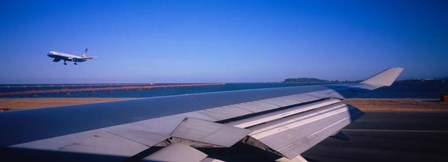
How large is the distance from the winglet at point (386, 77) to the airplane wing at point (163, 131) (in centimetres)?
296

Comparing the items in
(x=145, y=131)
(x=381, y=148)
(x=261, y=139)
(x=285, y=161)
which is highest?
(x=145, y=131)

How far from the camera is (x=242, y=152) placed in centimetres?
303

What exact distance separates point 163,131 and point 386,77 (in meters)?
6.38

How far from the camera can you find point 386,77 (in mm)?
6336

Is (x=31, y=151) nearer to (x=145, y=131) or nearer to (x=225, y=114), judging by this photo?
(x=145, y=131)

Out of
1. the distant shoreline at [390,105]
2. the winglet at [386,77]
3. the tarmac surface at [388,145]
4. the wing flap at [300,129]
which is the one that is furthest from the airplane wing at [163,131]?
the distant shoreline at [390,105]

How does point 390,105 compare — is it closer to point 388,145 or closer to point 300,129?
point 388,145

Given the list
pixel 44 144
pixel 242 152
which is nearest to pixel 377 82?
Result: pixel 242 152

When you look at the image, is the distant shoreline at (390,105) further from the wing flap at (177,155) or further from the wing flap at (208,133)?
the wing flap at (177,155)

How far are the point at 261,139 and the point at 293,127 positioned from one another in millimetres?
804

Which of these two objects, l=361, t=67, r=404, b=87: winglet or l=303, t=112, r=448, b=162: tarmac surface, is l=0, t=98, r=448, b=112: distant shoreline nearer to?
l=303, t=112, r=448, b=162: tarmac surface

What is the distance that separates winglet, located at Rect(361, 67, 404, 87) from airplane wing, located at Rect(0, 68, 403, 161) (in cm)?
296

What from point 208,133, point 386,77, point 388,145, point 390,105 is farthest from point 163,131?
point 390,105

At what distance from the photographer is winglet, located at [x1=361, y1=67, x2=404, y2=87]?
6.14 meters
